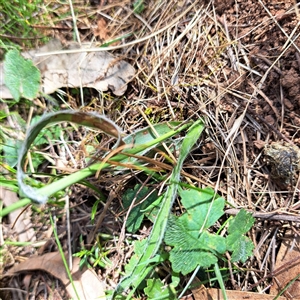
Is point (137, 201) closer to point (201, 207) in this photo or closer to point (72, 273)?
point (201, 207)

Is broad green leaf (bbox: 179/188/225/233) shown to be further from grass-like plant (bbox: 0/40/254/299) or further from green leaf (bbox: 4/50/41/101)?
green leaf (bbox: 4/50/41/101)

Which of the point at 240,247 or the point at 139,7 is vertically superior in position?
the point at 139,7

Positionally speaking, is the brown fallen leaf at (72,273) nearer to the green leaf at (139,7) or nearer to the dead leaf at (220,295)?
the dead leaf at (220,295)

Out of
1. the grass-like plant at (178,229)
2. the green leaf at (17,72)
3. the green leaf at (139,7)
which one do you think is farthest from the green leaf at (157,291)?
the green leaf at (139,7)

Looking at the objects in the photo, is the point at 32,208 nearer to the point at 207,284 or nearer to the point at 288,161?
the point at 207,284

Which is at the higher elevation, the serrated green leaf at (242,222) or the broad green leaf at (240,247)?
the serrated green leaf at (242,222)

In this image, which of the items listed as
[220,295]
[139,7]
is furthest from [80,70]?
[220,295]
